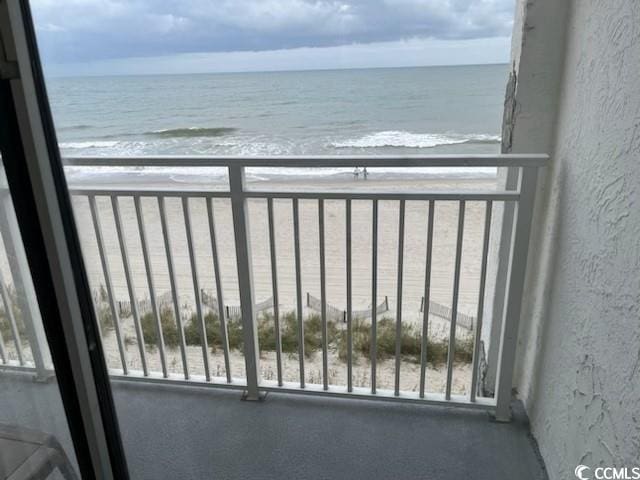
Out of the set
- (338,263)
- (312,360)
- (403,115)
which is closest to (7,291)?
(312,360)

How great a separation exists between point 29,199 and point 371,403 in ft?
5.30

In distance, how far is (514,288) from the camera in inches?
64.6

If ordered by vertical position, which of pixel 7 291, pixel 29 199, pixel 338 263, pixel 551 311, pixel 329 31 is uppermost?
pixel 329 31

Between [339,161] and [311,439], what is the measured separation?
3.62 ft

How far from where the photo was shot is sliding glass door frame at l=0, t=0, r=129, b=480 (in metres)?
0.67

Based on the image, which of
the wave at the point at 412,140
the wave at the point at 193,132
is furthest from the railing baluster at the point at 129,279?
the wave at the point at 412,140

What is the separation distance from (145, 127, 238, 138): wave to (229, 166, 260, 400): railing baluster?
898 centimetres

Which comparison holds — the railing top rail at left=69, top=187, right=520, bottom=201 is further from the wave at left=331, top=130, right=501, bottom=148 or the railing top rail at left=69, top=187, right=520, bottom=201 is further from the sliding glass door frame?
the wave at left=331, top=130, right=501, bottom=148

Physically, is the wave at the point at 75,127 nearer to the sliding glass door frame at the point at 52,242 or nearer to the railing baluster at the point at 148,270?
the sliding glass door frame at the point at 52,242

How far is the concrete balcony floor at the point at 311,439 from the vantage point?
159cm

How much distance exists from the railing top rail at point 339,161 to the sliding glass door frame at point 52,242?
635 millimetres

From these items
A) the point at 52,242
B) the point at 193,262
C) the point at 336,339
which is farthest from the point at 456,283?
the point at 336,339

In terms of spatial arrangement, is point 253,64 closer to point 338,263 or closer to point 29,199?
point 338,263

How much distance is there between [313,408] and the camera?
6.30 feet
